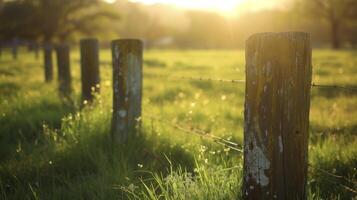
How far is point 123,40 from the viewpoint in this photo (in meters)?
4.32

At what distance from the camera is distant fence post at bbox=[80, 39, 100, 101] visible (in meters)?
5.84

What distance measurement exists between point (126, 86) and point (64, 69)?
3984mm

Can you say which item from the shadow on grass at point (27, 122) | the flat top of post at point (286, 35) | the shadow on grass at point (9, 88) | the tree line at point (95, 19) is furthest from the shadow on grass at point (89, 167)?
the tree line at point (95, 19)

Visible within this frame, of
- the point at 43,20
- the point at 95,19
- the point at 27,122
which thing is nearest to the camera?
the point at 27,122

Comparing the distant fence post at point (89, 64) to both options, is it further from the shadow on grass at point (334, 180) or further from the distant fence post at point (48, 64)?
the distant fence post at point (48, 64)

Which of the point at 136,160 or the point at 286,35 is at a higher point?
the point at 286,35

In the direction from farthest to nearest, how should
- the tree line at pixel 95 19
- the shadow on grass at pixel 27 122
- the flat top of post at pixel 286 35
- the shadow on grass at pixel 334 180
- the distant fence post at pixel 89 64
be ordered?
the tree line at pixel 95 19 < the distant fence post at pixel 89 64 < the shadow on grass at pixel 27 122 < the shadow on grass at pixel 334 180 < the flat top of post at pixel 286 35

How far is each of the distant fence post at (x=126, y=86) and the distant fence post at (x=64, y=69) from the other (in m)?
3.63

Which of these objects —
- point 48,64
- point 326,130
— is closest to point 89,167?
point 326,130

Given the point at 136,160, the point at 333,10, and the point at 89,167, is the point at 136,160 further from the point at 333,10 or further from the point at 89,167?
the point at 333,10

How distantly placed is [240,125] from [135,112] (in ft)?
7.08

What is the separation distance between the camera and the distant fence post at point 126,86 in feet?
14.3

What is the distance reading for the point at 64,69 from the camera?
7.96 m

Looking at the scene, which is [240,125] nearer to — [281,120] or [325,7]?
[281,120]
